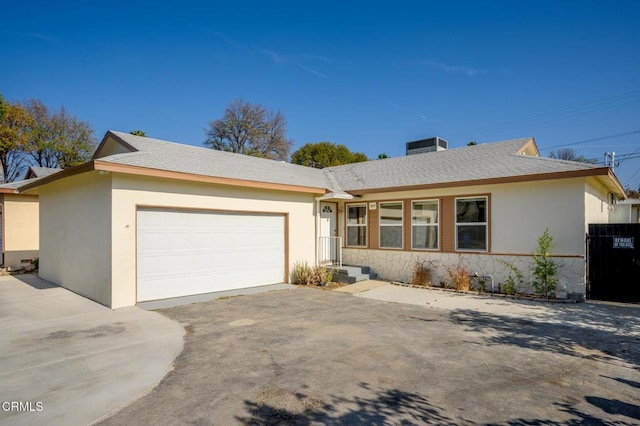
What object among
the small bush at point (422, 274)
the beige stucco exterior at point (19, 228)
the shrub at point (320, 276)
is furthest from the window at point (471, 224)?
the beige stucco exterior at point (19, 228)

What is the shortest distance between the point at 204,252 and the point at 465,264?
8.04 meters

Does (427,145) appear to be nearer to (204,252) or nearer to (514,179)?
(514,179)

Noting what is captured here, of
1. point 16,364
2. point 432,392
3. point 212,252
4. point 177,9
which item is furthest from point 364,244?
point 177,9

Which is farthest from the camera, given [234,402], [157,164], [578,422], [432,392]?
[157,164]

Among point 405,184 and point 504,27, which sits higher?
point 504,27

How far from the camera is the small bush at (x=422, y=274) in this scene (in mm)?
11461

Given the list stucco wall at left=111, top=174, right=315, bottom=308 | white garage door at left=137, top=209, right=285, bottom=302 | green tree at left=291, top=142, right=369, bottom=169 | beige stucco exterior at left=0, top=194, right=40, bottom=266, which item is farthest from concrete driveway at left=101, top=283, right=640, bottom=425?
green tree at left=291, top=142, right=369, bottom=169

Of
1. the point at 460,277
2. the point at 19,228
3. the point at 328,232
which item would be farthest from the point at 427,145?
the point at 19,228

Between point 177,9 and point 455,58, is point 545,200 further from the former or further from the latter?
point 177,9

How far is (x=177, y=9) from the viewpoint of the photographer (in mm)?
12742

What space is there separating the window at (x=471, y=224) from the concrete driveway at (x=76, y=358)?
8.74 meters

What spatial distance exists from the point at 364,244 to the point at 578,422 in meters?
10.2

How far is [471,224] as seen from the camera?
1092cm

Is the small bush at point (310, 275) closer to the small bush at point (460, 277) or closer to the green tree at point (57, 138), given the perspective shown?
the small bush at point (460, 277)
